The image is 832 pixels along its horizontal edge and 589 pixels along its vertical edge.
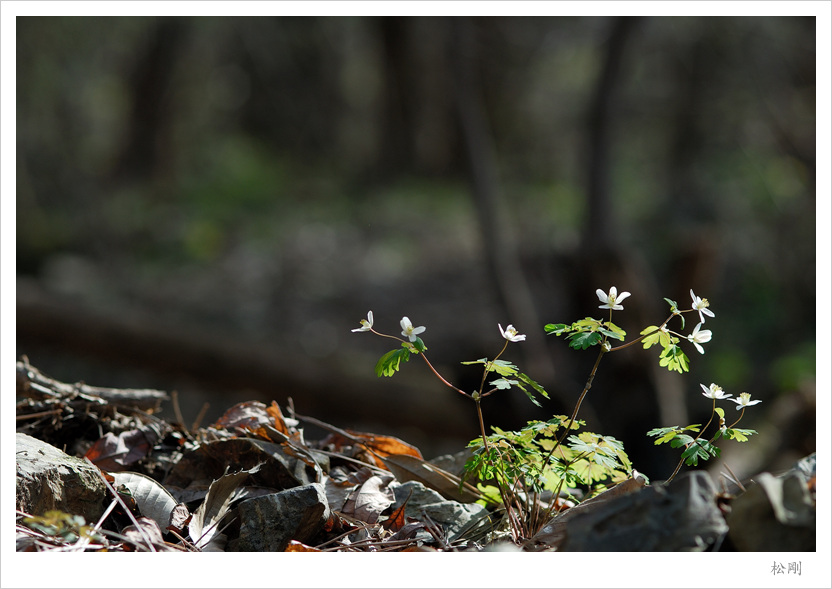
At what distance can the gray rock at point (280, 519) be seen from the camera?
1139 millimetres

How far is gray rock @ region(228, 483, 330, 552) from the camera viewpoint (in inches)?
44.8

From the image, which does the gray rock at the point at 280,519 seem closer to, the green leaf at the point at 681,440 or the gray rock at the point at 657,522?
the gray rock at the point at 657,522

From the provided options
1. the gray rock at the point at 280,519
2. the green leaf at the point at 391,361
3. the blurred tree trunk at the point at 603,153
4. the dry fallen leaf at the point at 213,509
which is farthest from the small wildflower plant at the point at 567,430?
the blurred tree trunk at the point at 603,153

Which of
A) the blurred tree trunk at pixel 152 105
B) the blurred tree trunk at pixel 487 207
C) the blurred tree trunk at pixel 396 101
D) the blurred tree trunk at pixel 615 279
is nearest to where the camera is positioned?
the blurred tree trunk at pixel 615 279

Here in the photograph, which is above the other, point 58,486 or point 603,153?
point 603,153

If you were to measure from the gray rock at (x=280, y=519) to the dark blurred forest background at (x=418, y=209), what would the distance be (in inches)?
115

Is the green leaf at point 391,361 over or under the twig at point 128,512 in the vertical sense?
over

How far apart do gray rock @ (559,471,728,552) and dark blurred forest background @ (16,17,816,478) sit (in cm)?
315

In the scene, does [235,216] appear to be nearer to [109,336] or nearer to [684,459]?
[109,336]

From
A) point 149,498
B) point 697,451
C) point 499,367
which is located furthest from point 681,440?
point 149,498

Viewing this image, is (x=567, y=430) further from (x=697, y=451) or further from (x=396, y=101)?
(x=396, y=101)

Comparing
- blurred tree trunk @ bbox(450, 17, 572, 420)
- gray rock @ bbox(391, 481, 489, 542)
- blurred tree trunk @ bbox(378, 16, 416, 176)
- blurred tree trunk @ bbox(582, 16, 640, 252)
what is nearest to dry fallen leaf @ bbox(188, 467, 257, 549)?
gray rock @ bbox(391, 481, 489, 542)

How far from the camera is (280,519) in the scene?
1149mm

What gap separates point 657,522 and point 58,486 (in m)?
0.89
